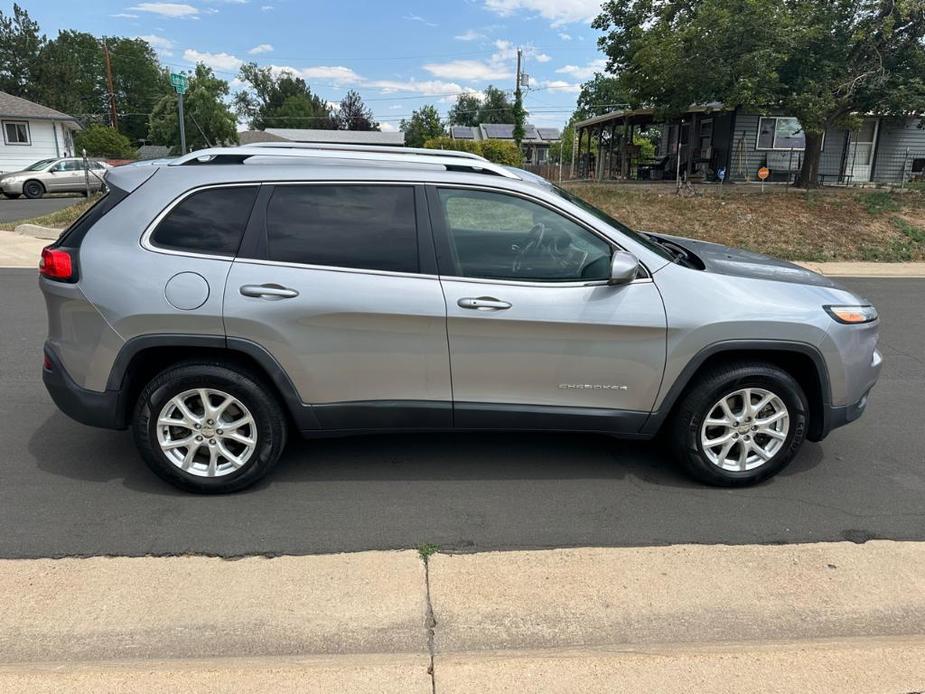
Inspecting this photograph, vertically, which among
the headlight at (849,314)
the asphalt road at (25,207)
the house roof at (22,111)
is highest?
the house roof at (22,111)

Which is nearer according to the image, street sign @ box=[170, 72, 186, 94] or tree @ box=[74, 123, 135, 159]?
street sign @ box=[170, 72, 186, 94]

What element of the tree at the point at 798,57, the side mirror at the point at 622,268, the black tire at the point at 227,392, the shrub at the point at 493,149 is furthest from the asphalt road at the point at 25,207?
the shrub at the point at 493,149

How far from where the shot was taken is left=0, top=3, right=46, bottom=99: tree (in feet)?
180

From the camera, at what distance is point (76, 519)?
3.54m

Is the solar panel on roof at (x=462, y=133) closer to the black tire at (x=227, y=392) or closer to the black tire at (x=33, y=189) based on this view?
the black tire at (x=33, y=189)

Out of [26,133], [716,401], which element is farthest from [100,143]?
[716,401]

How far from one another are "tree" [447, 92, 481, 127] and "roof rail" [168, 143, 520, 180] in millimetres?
105814

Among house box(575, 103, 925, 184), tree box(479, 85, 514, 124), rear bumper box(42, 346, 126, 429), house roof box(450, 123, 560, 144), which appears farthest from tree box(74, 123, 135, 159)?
tree box(479, 85, 514, 124)

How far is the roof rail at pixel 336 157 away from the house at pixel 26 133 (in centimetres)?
3552

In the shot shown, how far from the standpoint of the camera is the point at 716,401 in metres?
3.81

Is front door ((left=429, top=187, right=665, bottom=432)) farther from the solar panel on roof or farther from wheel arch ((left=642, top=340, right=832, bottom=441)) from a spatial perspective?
the solar panel on roof

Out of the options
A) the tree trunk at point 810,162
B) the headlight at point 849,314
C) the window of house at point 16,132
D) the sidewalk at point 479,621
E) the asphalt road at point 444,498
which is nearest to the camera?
the sidewalk at point 479,621

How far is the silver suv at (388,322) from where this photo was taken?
11.8ft

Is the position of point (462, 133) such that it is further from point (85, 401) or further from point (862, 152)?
point (85, 401)
